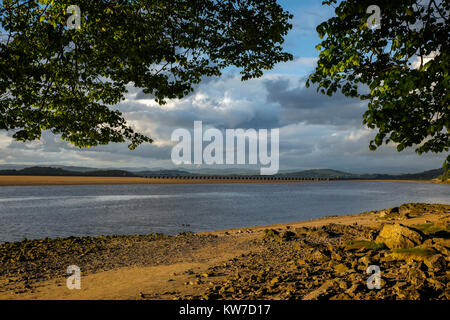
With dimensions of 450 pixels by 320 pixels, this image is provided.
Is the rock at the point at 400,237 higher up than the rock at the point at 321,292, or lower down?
higher up

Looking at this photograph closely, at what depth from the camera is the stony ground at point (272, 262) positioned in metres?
6.90

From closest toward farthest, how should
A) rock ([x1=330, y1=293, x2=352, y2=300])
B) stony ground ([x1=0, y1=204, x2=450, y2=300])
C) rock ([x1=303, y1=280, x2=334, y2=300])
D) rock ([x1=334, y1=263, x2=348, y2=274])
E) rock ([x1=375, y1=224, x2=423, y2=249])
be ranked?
rock ([x1=330, y1=293, x2=352, y2=300])
rock ([x1=303, y1=280, x2=334, y2=300])
stony ground ([x1=0, y1=204, x2=450, y2=300])
rock ([x1=334, y1=263, x2=348, y2=274])
rock ([x1=375, y1=224, x2=423, y2=249])

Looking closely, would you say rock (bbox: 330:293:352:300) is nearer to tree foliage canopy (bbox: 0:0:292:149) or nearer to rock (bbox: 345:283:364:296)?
rock (bbox: 345:283:364:296)

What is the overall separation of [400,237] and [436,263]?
88.3 inches

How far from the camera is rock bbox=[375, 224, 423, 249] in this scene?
32.0 ft

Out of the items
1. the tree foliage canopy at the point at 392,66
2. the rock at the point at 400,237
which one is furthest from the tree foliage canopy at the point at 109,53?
the rock at the point at 400,237

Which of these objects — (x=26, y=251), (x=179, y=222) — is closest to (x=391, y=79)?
(x=26, y=251)

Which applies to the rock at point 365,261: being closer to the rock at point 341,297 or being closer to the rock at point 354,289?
the rock at point 354,289

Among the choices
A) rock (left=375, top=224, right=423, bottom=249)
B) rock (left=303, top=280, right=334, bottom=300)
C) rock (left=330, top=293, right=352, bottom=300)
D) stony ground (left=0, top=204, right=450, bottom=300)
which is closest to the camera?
rock (left=330, top=293, right=352, bottom=300)

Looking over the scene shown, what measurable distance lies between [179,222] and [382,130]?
2375 cm

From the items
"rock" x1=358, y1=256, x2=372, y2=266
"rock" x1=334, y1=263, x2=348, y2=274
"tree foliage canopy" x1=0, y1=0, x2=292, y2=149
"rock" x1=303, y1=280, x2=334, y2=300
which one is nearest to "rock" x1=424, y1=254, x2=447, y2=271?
"rock" x1=358, y1=256, x2=372, y2=266

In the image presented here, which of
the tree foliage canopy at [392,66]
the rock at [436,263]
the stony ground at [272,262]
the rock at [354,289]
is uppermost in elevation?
the tree foliage canopy at [392,66]

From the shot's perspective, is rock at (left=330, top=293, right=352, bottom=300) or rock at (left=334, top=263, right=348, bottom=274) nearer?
rock at (left=330, top=293, right=352, bottom=300)
